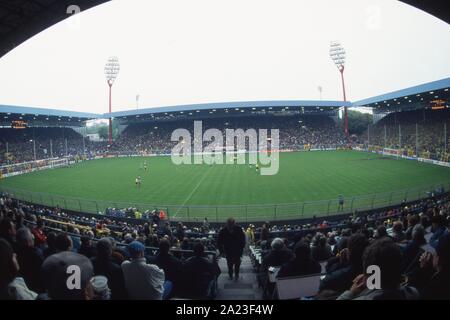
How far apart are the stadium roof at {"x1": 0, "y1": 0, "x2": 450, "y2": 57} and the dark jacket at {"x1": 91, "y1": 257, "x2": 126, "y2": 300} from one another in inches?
343

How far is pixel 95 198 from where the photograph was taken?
22375 mm

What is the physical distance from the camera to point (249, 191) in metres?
22.6

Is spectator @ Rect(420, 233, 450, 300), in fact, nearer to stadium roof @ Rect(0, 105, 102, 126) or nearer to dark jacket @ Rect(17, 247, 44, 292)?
dark jacket @ Rect(17, 247, 44, 292)

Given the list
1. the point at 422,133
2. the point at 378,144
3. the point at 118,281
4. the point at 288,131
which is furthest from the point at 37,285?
the point at 288,131

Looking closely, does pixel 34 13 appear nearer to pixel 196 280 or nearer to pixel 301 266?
pixel 196 280

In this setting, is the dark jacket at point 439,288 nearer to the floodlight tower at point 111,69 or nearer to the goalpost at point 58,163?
the goalpost at point 58,163

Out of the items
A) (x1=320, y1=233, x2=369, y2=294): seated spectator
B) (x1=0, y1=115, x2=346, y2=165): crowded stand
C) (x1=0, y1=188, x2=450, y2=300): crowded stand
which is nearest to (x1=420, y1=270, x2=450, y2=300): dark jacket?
(x1=0, y1=188, x2=450, y2=300): crowded stand

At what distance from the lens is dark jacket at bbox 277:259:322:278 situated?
4.17 meters

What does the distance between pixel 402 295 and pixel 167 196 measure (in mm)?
20275

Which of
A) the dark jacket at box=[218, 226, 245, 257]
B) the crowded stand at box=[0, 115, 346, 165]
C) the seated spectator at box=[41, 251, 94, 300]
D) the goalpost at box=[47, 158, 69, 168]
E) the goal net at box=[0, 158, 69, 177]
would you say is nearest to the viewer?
the seated spectator at box=[41, 251, 94, 300]

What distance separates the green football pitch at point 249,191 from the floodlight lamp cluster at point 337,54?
42.5 meters

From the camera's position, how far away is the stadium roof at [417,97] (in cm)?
3891

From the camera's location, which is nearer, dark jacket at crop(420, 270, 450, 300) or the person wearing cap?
dark jacket at crop(420, 270, 450, 300)
